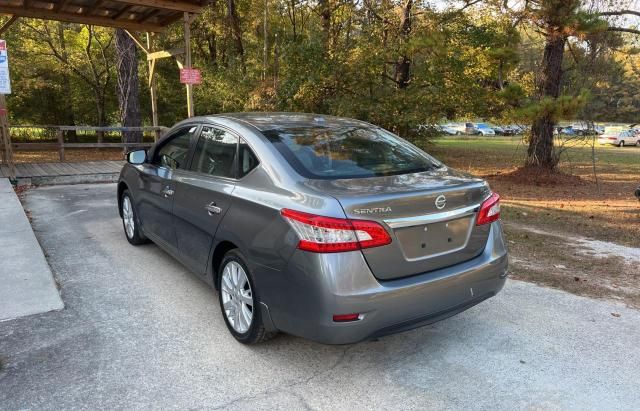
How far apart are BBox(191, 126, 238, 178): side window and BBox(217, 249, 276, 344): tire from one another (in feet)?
2.21

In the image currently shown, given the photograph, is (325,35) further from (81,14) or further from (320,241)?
(320,241)

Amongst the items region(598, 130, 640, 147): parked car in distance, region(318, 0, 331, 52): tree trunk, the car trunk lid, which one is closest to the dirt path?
the car trunk lid

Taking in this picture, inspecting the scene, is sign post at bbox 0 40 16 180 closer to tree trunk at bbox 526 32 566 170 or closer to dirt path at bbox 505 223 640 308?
dirt path at bbox 505 223 640 308

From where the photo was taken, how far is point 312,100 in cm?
1447

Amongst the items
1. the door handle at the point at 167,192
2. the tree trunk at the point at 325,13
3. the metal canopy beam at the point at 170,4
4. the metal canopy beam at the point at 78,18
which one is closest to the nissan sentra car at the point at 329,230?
the door handle at the point at 167,192

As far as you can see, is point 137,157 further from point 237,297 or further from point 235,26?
point 235,26

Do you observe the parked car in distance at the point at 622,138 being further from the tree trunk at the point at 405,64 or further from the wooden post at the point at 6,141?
the wooden post at the point at 6,141

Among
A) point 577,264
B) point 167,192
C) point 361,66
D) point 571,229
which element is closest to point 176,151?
point 167,192

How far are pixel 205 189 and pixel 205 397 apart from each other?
1.59 meters

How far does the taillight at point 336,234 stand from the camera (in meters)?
2.64

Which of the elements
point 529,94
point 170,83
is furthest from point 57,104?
point 529,94

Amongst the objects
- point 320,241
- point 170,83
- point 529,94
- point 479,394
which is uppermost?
→ point 170,83

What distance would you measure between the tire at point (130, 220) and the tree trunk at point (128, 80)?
10485 mm

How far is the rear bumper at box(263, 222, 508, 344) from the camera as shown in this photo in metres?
2.63
